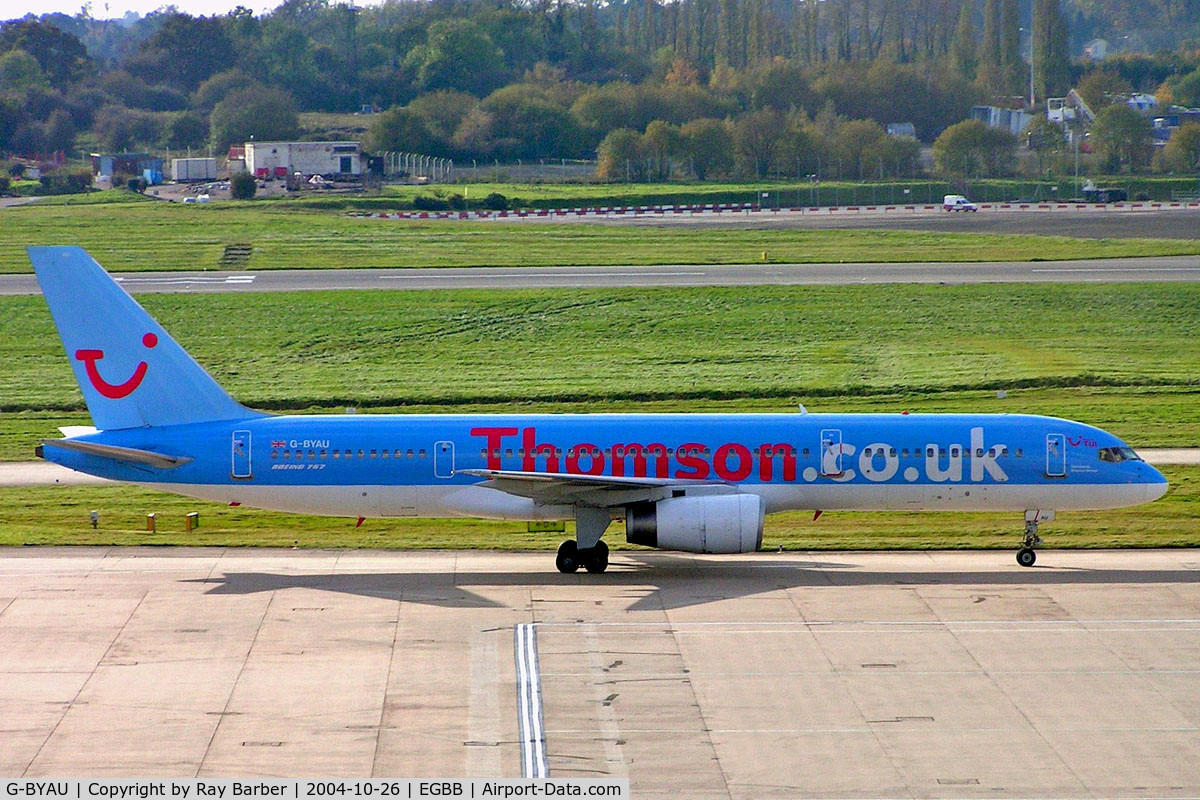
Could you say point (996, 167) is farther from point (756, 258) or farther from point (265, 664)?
point (265, 664)

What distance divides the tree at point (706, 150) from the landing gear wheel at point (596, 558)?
4567 inches

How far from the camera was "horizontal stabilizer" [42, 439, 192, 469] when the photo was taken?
109ft

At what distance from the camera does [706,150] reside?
146 m

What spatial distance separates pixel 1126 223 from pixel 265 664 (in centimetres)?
8541

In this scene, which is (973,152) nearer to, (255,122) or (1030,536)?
(255,122)

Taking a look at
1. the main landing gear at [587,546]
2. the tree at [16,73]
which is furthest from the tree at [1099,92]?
the main landing gear at [587,546]

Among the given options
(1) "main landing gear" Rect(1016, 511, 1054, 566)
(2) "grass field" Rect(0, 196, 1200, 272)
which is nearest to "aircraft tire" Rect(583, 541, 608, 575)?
(1) "main landing gear" Rect(1016, 511, 1054, 566)

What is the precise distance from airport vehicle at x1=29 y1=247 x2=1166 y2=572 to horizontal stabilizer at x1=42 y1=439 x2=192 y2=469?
53 millimetres

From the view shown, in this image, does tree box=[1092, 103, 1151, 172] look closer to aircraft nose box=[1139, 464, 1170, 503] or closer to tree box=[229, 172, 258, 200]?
tree box=[229, 172, 258, 200]

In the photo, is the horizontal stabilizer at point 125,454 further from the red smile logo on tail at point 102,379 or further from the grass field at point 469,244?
the grass field at point 469,244

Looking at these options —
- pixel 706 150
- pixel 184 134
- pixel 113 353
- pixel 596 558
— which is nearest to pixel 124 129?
pixel 184 134

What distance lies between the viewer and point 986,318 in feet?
220

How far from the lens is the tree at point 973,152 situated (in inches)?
5709

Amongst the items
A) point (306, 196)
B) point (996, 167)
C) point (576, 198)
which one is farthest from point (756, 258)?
point (996, 167)
